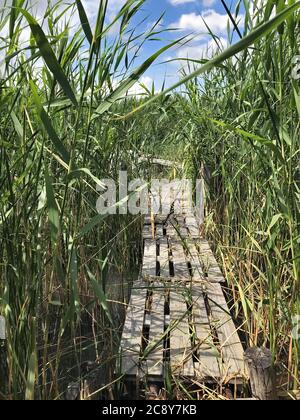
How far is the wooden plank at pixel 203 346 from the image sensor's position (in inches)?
53.1

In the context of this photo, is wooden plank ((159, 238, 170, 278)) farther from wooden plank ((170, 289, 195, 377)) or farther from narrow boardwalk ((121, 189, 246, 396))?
wooden plank ((170, 289, 195, 377))

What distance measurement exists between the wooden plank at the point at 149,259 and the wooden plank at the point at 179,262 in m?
0.13

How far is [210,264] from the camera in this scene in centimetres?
243

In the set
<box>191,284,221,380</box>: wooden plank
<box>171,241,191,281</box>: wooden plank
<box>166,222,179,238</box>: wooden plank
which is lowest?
<box>191,284,221,380</box>: wooden plank

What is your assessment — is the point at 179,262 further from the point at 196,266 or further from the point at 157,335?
the point at 157,335

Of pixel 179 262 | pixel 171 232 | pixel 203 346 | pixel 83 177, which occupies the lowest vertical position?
pixel 203 346

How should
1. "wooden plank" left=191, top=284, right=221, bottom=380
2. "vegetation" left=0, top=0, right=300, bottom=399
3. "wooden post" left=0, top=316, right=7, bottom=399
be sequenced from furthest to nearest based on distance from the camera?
"wooden plank" left=191, top=284, right=221, bottom=380
"wooden post" left=0, top=316, right=7, bottom=399
"vegetation" left=0, top=0, right=300, bottom=399

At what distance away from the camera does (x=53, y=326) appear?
6.54 feet

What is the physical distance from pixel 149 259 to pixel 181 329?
1.00 metres

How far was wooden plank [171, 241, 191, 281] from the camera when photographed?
2.27 m

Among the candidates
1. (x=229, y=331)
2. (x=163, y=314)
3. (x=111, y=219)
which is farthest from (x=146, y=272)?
(x=229, y=331)

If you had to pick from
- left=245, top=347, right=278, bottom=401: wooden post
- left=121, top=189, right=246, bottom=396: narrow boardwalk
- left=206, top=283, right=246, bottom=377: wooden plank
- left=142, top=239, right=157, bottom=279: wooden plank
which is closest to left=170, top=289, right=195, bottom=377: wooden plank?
left=121, top=189, right=246, bottom=396: narrow boardwalk

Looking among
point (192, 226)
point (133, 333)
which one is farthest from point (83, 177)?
point (192, 226)
